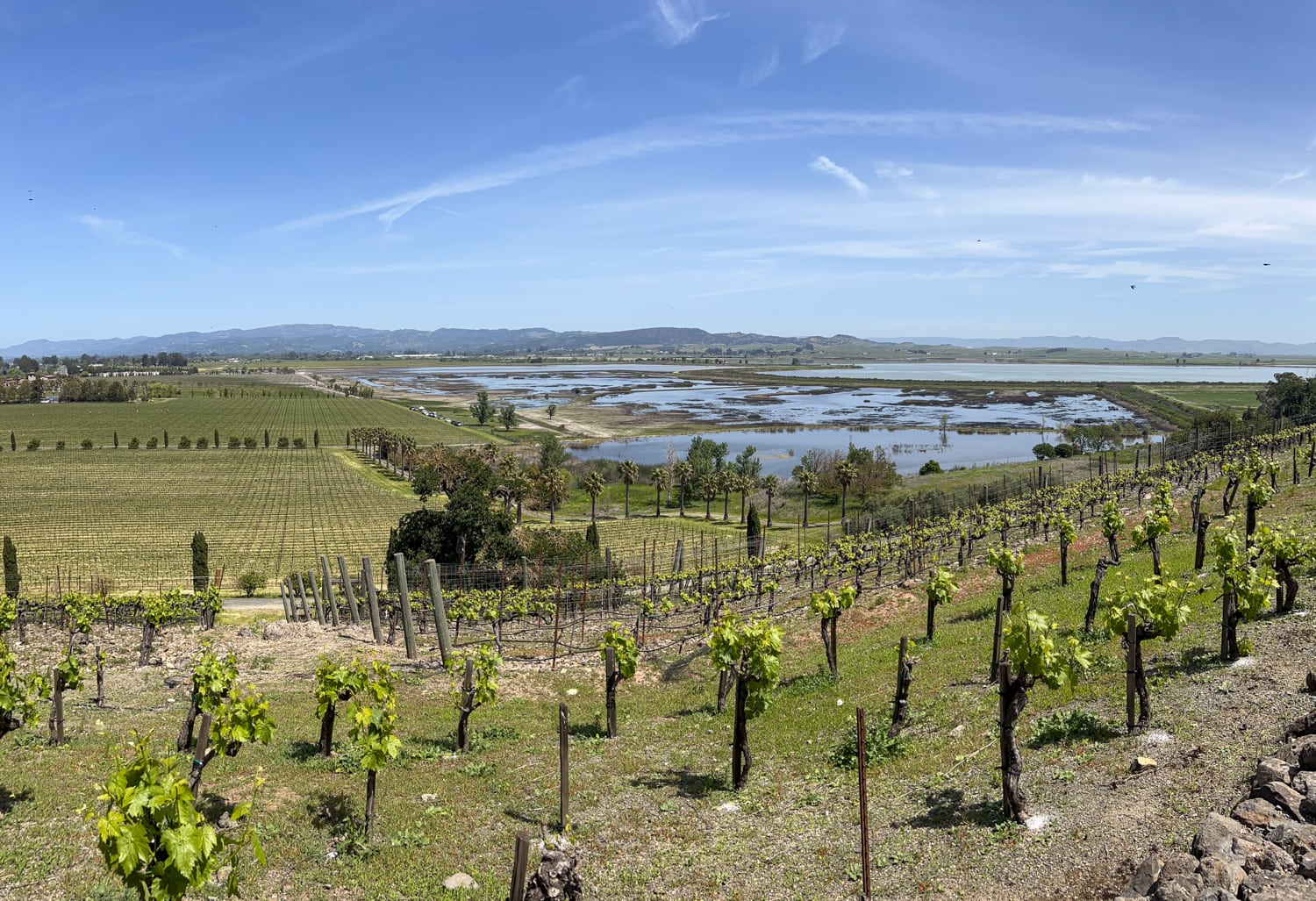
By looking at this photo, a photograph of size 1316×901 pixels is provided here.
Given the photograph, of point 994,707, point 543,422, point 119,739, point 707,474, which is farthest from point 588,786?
point 543,422

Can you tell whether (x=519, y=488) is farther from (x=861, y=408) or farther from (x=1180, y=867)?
(x=861, y=408)

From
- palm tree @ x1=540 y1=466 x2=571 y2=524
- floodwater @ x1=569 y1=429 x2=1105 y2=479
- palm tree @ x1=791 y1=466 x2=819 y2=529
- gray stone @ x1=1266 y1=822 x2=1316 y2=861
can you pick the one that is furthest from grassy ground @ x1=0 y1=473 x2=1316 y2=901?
floodwater @ x1=569 y1=429 x2=1105 y2=479

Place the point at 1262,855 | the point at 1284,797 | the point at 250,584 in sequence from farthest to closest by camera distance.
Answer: the point at 250,584 < the point at 1284,797 < the point at 1262,855

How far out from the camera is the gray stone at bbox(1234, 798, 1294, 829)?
7.32 m

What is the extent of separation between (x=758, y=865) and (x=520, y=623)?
63.6ft

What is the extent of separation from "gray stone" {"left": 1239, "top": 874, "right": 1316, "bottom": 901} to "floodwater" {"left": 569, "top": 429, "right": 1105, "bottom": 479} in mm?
80203

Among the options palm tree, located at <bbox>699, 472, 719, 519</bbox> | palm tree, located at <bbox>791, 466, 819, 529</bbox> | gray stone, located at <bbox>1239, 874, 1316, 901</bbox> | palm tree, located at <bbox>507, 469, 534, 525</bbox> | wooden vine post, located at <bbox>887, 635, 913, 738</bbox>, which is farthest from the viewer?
palm tree, located at <bbox>699, 472, 719, 519</bbox>

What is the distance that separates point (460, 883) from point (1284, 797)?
8556mm

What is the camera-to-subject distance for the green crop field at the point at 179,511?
51.2 metres

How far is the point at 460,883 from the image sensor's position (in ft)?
30.5

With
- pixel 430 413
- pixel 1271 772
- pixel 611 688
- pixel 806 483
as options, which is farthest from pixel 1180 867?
pixel 430 413

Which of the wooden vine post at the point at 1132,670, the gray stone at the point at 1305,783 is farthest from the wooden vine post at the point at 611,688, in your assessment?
the gray stone at the point at 1305,783

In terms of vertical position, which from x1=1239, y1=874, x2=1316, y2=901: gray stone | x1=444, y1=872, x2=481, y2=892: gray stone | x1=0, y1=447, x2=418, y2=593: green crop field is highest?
x1=1239, y1=874, x2=1316, y2=901: gray stone

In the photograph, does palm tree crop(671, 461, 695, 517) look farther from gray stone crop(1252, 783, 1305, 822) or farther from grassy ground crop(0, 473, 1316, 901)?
gray stone crop(1252, 783, 1305, 822)
